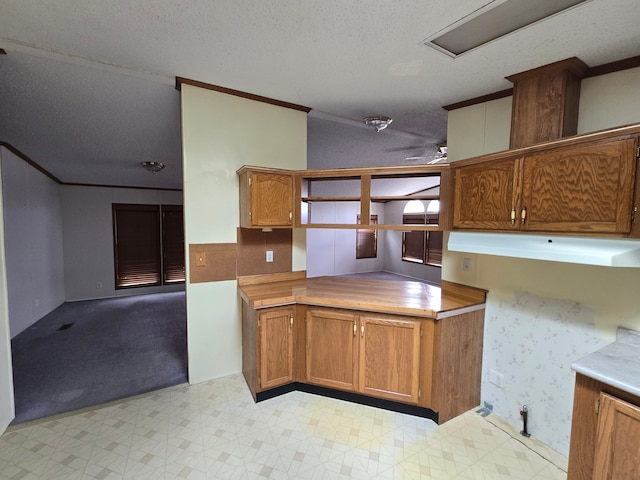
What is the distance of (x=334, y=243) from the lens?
773 centimetres

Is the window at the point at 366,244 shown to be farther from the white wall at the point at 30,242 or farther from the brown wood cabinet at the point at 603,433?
the brown wood cabinet at the point at 603,433

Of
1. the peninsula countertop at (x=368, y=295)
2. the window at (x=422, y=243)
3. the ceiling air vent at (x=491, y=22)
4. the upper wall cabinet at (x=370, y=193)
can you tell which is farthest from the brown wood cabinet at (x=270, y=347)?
the window at (x=422, y=243)

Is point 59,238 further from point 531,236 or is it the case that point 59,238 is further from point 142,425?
point 531,236

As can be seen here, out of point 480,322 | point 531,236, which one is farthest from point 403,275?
point 531,236

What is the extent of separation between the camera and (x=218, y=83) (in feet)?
7.61

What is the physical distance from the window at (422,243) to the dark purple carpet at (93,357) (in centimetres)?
573

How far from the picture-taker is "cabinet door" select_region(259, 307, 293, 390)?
87.3 inches

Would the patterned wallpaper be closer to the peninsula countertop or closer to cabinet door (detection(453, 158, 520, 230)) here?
the peninsula countertop

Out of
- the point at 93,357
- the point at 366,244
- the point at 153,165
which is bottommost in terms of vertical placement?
the point at 93,357

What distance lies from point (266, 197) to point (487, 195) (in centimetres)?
164

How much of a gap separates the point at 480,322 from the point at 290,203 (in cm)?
182

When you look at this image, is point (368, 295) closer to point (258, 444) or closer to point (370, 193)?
point (370, 193)

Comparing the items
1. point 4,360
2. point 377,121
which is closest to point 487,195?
point 377,121

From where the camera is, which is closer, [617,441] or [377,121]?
[617,441]
